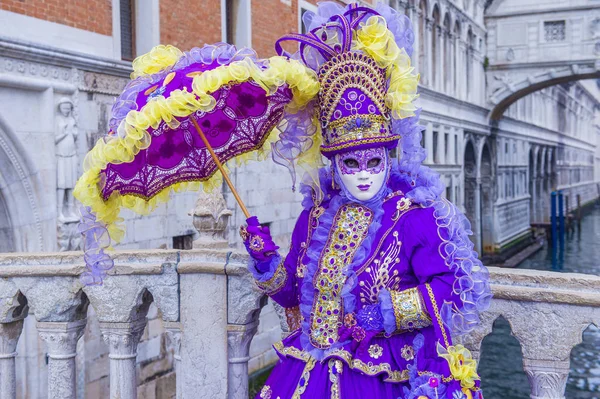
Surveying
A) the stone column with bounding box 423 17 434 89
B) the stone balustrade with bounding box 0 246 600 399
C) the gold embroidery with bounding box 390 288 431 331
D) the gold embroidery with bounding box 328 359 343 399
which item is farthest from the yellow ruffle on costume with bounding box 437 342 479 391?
the stone column with bounding box 423 17 434 89

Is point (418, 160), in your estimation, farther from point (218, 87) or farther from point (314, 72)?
point (218, 87)

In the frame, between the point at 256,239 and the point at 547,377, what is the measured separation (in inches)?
52.9

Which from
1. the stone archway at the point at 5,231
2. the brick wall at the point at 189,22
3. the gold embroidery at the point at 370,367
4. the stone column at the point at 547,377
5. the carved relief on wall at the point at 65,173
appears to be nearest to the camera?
the gold embroidery at the point at 370,367

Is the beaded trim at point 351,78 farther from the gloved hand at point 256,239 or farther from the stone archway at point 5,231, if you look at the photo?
the stone archway at point 5,231

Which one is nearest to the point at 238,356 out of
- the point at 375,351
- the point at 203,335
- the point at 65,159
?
the point at 203,335

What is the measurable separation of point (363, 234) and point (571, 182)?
159 feet

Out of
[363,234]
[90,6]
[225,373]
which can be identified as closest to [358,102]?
[363,234]

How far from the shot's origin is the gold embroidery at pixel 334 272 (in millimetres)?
2695

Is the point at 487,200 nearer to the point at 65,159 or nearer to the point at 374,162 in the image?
the point at 65,159

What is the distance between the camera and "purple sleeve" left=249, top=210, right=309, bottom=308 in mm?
2875

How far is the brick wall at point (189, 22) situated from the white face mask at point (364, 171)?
18.7 feet

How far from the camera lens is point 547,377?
2971 millimetres

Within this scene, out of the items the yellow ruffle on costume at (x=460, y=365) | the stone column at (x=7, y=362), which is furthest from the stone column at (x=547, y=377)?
the stone column at (x=7, y=362)

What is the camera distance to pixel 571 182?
157 feet
